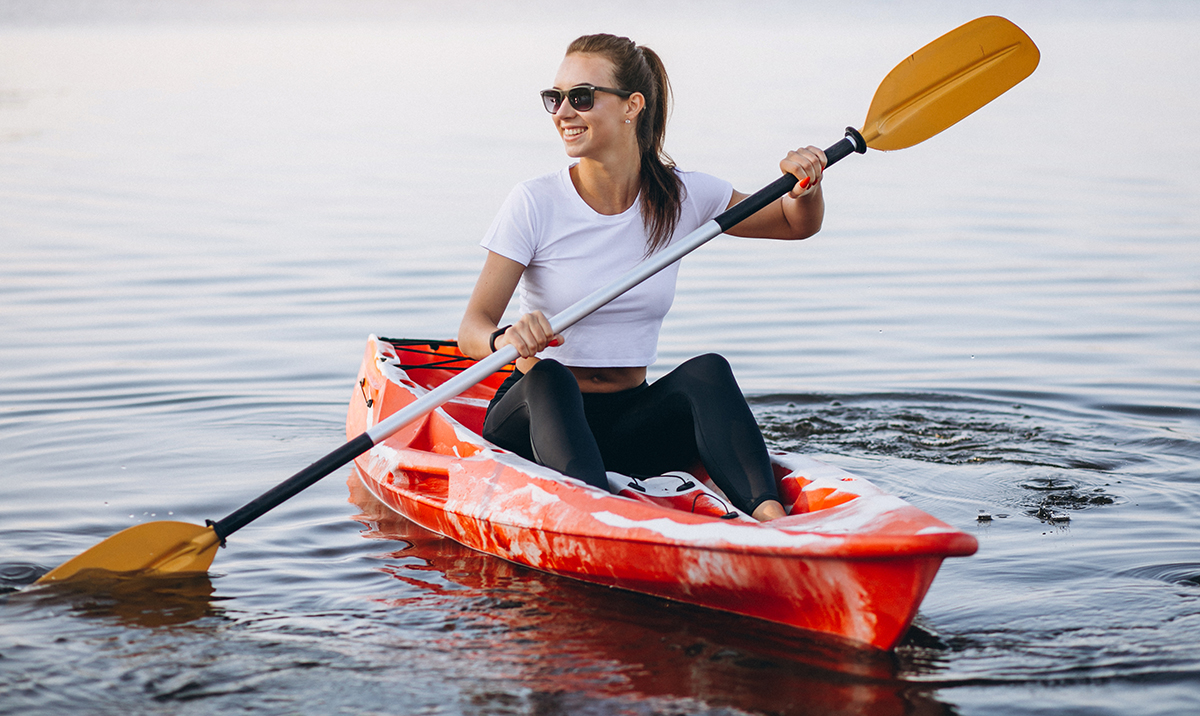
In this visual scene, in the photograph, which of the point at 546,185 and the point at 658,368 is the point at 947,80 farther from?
the point at 658,368

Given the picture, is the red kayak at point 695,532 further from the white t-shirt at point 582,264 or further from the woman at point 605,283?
the white t-shirt at point 582,264

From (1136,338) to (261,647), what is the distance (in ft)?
17.1

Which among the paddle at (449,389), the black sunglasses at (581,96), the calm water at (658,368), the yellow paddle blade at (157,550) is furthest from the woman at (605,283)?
the yellow paddle blade at (157,550)

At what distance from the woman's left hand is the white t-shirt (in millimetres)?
441

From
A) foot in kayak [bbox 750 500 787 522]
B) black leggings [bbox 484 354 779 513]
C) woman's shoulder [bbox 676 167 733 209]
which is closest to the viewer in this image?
foot in kayak [bbox 750 500 787 522]

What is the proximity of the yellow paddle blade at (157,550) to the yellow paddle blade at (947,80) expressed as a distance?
8.00ft

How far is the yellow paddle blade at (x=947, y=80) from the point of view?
13.5ft

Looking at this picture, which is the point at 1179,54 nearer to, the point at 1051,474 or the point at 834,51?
the point at 834,51

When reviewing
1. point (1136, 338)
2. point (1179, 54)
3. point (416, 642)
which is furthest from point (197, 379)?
point (1179, 54)

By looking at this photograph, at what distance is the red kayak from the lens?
2809 millimetres

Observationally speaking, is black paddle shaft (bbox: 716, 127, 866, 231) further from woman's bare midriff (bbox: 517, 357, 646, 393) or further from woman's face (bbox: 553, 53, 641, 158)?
woman's bare midriff (bbox: 517, 357, 646, 393)

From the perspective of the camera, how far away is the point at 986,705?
268cm

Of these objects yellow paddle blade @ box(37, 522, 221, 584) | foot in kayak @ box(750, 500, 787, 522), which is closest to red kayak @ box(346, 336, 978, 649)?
foot in kayak @ box(750, 500, 787, 522)

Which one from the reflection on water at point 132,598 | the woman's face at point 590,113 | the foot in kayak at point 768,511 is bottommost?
the reflection on water at point 132,598
